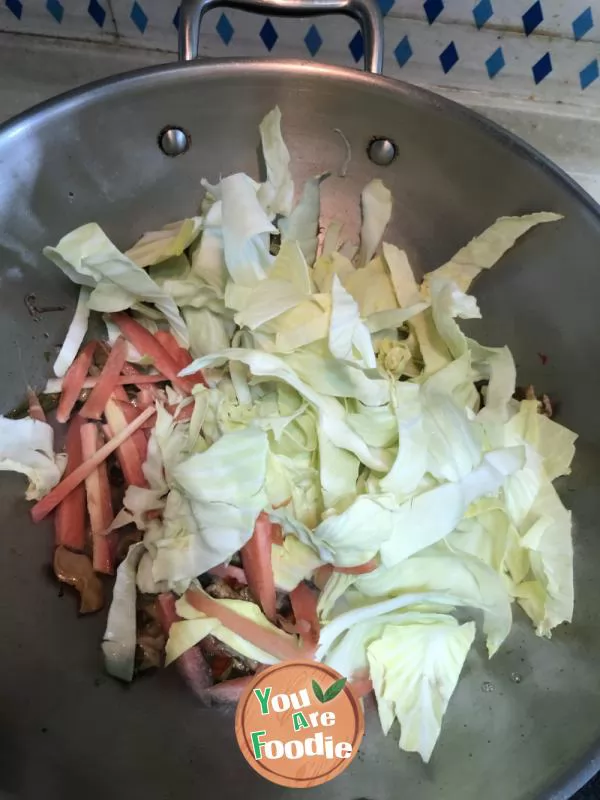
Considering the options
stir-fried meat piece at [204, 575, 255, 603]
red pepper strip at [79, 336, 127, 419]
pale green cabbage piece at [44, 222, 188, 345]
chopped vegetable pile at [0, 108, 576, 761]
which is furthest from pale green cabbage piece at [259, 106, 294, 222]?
stir-fried meat piece at [204, 575, 255, 603]

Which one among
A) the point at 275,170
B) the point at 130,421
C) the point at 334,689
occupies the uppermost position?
the point at 275,170

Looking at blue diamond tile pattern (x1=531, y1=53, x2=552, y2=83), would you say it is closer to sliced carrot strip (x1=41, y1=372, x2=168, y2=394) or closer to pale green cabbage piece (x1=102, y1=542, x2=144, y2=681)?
sliced carrot strip (x1=41, y1=372, x2=168, y2=394)

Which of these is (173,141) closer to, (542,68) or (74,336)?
(74,336)

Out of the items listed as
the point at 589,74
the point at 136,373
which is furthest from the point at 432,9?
the point at 136,373

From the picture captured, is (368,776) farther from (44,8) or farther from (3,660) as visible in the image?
(44,8)

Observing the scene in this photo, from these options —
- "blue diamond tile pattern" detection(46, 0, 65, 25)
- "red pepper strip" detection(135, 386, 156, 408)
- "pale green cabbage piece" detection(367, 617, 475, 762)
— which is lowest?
"pale green cabbage piece" detection(367, 617, 475, 762)

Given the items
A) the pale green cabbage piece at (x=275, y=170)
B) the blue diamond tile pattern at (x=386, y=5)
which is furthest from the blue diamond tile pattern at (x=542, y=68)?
the pale green cabbage piece at (x=275, y=170)

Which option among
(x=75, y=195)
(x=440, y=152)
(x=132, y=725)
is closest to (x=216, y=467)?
(x=132, y=725)

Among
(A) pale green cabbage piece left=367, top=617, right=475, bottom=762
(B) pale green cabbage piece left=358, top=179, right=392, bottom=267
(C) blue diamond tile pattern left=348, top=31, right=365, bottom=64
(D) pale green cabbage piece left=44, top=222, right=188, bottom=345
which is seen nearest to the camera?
(A) pale green cabbage piece left=367, top=617, right=475, bottom=762
